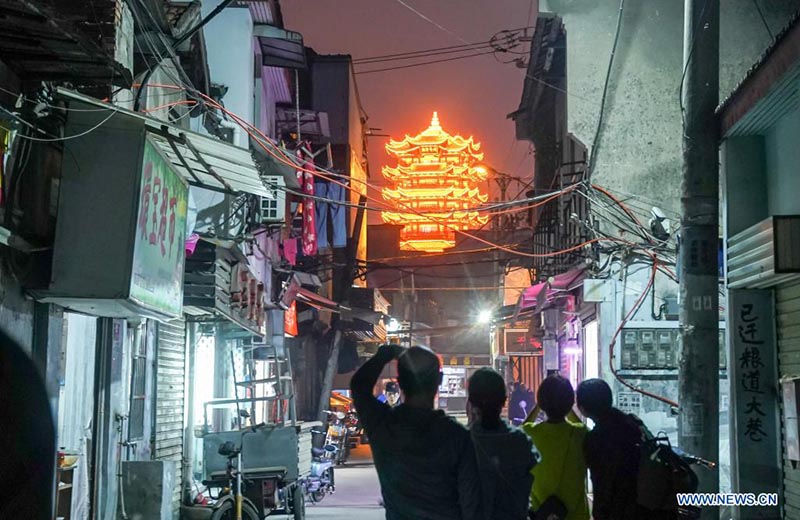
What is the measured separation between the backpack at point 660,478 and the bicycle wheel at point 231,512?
7204 millimetres

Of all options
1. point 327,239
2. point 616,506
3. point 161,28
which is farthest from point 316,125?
point 616,506

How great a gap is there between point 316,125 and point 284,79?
203 cm

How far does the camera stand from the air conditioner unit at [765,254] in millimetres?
8930

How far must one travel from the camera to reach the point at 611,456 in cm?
571

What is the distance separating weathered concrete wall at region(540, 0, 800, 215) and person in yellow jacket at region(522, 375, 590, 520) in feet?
42.0

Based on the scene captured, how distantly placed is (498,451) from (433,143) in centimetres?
2239

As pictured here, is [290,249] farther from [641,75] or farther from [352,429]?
[641,75]

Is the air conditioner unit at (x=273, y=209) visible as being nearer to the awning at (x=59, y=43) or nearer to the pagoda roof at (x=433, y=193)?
the pagoda roof at (x=433, y=193)

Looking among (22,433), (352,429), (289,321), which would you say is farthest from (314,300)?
(22,433)

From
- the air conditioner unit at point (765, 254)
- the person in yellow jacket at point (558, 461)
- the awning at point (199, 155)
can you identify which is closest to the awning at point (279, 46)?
the awning at point (199, 155)

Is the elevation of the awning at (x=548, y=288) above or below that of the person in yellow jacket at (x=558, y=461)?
above

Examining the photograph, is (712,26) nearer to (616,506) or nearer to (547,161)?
(616,506)

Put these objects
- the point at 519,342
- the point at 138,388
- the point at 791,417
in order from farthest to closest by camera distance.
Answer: the point at 519,342, the point at 138,388, the point at 791,417

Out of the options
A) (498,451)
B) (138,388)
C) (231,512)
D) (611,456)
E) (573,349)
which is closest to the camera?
(498,451)
